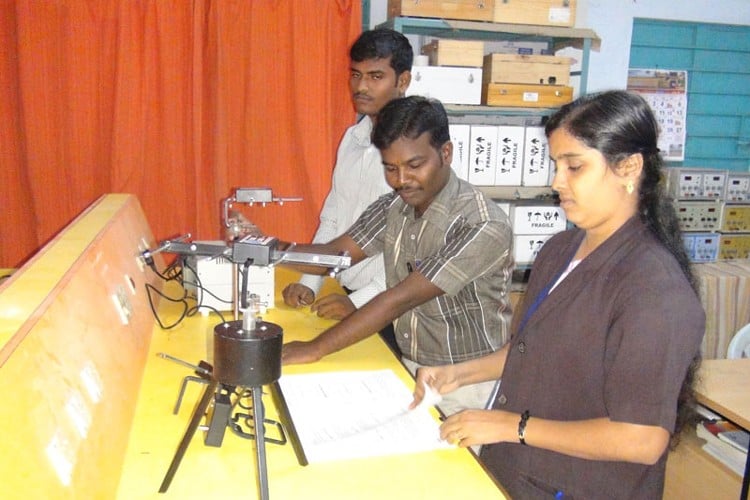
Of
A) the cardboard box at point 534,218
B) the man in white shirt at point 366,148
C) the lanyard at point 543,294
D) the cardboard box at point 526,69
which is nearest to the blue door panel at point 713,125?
the cardboard box at point 526,69

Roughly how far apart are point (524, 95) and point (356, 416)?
2.28 m

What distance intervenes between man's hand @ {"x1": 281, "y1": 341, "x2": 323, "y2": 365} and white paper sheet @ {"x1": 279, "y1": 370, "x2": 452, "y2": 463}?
0.22 ft

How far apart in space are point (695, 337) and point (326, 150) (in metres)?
2.26

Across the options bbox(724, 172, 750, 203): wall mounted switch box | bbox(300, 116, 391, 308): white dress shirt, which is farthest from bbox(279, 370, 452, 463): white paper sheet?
bbox(724, 172, 750, 203): wall mounted switch box

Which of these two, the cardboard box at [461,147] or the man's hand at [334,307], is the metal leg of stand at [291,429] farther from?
the cardboard box at [461,147]

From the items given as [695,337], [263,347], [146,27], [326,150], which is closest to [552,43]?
[326,150]

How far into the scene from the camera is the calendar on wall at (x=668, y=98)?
4242 millimetres

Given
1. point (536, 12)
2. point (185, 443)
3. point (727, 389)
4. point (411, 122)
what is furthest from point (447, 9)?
point (185, 443)

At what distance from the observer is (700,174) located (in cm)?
403

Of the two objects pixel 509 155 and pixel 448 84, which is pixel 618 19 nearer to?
pixel 509 155

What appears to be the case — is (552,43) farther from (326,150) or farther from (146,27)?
(146,27)

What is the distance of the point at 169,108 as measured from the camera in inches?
110

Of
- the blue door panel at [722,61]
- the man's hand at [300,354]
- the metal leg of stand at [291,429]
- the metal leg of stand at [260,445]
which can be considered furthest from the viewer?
the blue door panel at [722,61]

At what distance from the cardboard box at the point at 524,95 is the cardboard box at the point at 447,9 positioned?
1.09ft
